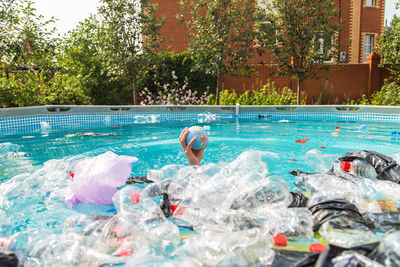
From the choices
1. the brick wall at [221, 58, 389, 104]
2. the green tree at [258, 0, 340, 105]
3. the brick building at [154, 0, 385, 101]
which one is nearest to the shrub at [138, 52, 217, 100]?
the brick wall at [221, 58, 389, 104]

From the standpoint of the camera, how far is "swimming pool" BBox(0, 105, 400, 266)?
2178 mm

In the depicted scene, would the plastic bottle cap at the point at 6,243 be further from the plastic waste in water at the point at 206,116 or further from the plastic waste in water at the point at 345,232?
the plastic waste in water at the point at 206,116

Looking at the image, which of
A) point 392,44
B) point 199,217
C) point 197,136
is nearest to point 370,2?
point 392,44

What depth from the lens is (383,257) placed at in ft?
5.65

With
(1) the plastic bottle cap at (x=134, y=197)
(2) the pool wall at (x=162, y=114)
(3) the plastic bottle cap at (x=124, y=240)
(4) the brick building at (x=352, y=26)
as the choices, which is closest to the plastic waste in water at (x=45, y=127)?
(2) the pool wall at (x=162, y=114)

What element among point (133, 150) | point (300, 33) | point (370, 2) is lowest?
point (133, 150)

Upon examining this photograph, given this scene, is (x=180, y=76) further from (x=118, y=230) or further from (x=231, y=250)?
(x=231, y=250)

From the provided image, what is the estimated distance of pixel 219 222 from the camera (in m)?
2.55

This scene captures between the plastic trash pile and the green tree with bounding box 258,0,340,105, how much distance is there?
30.6 ft

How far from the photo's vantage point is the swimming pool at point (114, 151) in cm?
218

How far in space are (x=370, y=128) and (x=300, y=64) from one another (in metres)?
4.53

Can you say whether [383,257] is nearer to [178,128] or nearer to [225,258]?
[225,258]

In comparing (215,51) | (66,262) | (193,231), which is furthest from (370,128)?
(66,262)

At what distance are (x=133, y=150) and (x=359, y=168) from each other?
3.93 metres
